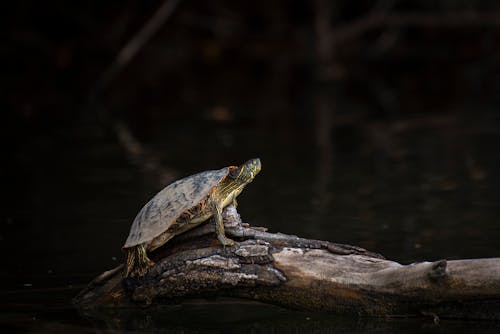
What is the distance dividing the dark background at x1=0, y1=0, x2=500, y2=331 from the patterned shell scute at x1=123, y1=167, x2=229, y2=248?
565 millimetres

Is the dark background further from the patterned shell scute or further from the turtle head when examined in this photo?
the turtle head

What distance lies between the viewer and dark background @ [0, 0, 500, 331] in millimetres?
6238

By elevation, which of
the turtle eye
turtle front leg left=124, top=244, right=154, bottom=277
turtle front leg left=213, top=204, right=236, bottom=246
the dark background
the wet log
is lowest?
the wet log

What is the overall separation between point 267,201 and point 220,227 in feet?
10.4

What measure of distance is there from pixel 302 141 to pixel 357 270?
23.4 feet

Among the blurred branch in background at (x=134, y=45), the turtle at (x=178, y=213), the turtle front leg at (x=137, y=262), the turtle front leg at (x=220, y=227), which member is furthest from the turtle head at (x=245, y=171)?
the blurred branch in background at (x=134, y=45)

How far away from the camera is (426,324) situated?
3.98 m

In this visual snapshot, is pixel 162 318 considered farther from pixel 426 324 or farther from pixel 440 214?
pixel 440 214

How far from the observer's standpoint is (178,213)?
14.0ft

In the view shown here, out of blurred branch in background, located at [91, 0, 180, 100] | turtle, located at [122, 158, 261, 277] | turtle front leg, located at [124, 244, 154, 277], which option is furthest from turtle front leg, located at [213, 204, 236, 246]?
blurred branch in background, located at [91, 0, 180, 100]

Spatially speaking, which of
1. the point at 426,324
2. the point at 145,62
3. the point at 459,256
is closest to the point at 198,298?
the point at 426,324

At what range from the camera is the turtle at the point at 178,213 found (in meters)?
4.29

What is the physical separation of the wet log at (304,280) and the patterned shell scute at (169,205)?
0.55ft

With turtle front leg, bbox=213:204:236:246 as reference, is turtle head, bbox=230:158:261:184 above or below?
above
